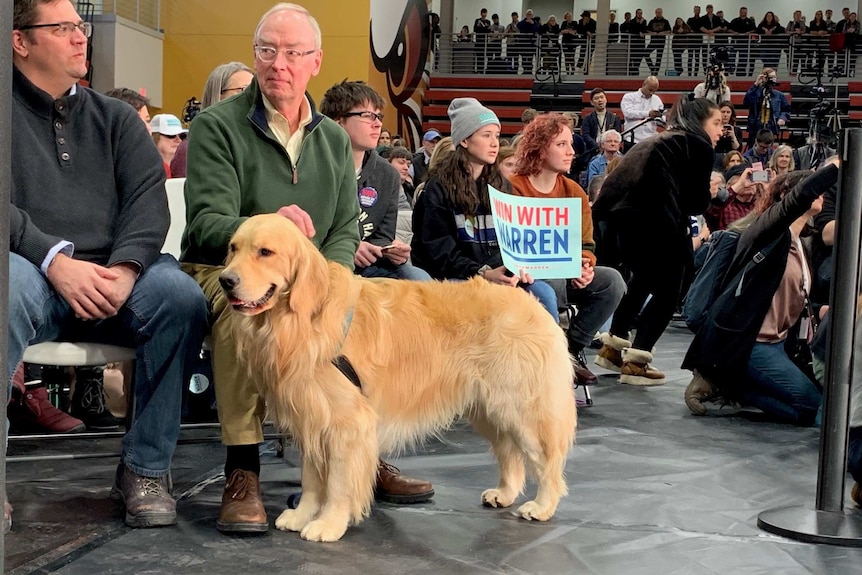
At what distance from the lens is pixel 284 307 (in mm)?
2787

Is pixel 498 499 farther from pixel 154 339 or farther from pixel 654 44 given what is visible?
pixel 654 44

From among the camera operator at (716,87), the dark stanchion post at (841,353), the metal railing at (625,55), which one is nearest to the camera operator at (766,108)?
the camera operator at (716,87)

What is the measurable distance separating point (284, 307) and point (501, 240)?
2019 mm

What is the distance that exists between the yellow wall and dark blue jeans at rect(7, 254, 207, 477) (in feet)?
45.9

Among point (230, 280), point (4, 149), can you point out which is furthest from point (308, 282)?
point (4, 149)

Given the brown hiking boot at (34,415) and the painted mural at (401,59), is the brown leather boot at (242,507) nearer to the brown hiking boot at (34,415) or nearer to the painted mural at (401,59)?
the brown hiking boot at (34,415)

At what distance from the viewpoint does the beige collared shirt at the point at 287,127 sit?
321 cm

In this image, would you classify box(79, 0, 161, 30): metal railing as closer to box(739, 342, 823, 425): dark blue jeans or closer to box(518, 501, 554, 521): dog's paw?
box(739, 342, 823, 425): dark blue jeans

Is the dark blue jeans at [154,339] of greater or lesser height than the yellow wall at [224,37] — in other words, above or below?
below

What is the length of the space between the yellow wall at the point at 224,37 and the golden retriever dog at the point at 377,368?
13.9 m

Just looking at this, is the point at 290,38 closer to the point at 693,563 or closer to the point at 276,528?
the point at 276,528

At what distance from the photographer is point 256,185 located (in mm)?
3170

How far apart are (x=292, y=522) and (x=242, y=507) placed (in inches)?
6.4

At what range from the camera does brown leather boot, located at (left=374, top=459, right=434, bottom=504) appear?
11.1 ft
